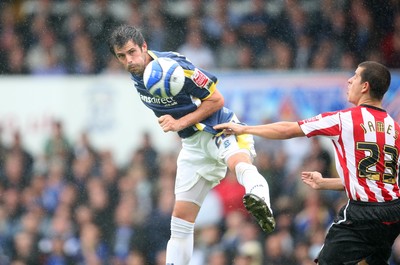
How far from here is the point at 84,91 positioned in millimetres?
13164

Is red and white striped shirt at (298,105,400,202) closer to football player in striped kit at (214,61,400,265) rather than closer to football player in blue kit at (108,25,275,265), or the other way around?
football player in striped kit at (214,61,400,265)

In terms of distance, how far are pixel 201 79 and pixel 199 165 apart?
0.81 metres

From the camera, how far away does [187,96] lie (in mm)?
7668

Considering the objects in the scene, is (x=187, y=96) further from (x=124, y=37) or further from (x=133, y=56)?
(x=124, y=37)

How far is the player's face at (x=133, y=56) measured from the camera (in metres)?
7.52

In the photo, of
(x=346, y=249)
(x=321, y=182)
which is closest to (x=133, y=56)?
(x=321, y=182)

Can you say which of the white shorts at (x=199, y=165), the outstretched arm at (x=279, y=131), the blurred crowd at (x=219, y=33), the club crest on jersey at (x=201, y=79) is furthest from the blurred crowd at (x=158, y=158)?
the outstretched arm at (x=279, y=131)

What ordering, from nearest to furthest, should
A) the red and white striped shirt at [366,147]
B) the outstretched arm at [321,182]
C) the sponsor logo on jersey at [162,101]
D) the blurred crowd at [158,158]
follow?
the red and white striped shirt at [366,147], the outstretched arm at [321,182], the sponsor logo on jersey at [162,101], the blurred crowd at [158,158]

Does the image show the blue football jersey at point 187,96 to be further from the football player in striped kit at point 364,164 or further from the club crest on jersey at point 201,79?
the football player in striped kit at point 364,164

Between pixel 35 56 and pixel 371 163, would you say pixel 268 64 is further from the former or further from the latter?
pixel 371 163

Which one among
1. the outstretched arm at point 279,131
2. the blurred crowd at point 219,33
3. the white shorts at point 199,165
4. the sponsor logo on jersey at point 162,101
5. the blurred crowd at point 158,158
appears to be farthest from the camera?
the blurred crowd at point 219,33

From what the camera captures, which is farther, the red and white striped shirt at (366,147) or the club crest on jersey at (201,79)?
the club crest on jersey at (201,79)

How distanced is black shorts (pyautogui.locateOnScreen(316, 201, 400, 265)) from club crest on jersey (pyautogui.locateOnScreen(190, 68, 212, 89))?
5.02 feet

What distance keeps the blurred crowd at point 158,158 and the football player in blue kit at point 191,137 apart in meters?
3.41
